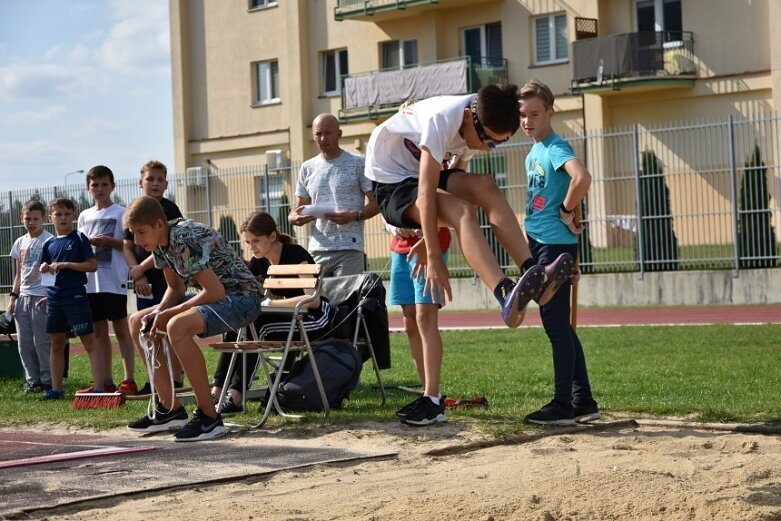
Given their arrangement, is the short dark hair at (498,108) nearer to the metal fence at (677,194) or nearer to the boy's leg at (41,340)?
the boy's leg at (41,340)

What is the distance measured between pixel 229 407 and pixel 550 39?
25619mm

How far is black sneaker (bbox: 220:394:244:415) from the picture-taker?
873 centimetres

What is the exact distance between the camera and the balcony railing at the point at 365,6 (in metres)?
34.0

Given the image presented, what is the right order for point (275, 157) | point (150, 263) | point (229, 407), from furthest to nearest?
point (275, 157) → point (150, 263) → point (229, 407)

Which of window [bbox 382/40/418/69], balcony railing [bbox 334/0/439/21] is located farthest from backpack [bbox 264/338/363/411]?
window [bbox 382/40/418/69]

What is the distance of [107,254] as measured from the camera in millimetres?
10367

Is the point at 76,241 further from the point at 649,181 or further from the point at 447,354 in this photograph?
the point at 649,181

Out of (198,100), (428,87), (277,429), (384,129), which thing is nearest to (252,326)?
(277,429)

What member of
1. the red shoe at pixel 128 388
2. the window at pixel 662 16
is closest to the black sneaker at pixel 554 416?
the red shoe at pixel 128 388

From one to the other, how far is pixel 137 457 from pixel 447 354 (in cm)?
708

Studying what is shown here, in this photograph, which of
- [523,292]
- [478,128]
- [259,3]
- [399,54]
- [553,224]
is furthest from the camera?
[259,3]

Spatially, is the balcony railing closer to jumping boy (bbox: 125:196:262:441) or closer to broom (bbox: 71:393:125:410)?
broom (bbox: 71:393:125:410)

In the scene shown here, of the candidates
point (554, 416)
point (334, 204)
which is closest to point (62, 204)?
point (334, 204)

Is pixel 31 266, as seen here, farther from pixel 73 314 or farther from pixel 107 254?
pixel 73 314
